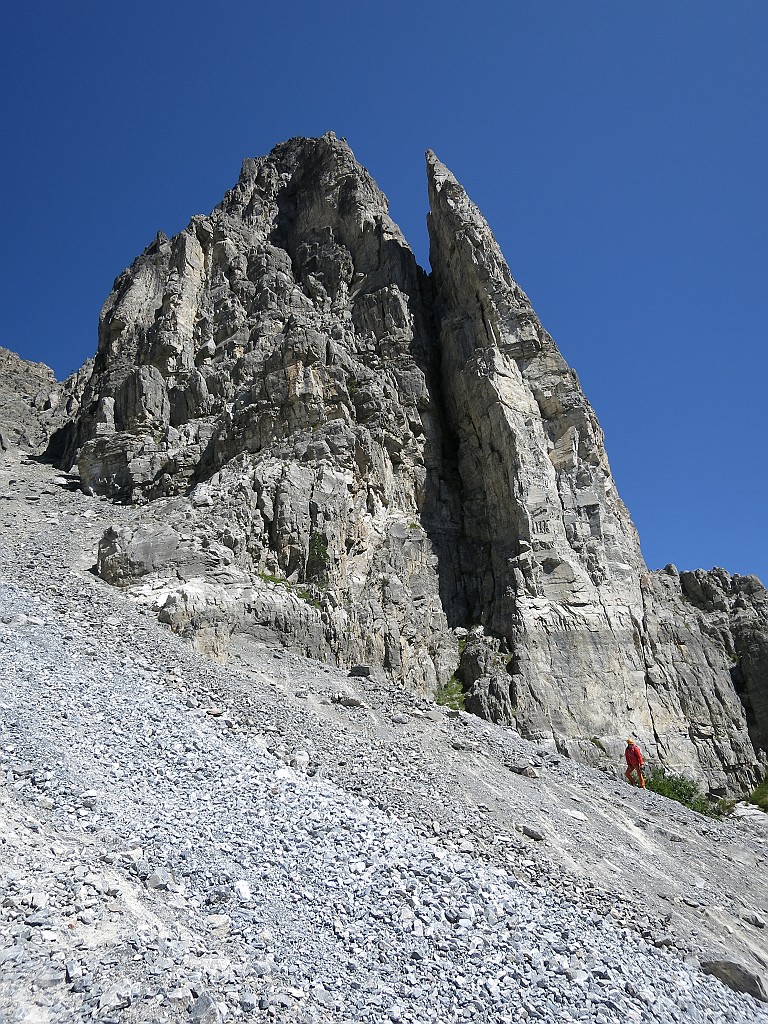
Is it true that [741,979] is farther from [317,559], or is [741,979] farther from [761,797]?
[761,797]

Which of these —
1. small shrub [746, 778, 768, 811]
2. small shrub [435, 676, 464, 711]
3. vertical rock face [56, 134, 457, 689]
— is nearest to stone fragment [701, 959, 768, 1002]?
vertical rock face [56, 134, 457, 689]

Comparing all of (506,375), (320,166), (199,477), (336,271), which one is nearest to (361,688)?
(199,477)

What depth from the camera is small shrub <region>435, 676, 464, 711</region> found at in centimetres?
2806

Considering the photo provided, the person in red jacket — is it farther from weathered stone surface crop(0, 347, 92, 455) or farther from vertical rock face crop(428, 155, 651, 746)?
weathered stone surface crop(0, 347, 92, 455)

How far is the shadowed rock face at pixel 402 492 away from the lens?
26.4 meters

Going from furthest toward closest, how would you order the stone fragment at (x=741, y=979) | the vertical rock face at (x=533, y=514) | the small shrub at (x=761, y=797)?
the vertical rock face at (x=533, y=514)
the small shrub at (x=761, y=797)
the stone fragment at (x=741, y=979)

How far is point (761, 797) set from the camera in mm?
29969

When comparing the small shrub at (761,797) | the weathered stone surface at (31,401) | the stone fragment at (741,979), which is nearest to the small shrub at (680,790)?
the small shrub at (761,797)

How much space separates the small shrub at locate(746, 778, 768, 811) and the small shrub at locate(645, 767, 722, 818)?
295 cm

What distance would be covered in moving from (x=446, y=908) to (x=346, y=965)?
222 centimetres

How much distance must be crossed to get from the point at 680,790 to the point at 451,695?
9.89 meters

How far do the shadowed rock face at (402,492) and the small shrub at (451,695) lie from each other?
41cm

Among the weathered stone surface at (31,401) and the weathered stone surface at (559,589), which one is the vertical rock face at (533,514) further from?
the weathered stone surface at (31,401)

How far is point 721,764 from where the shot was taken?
1216 inches
